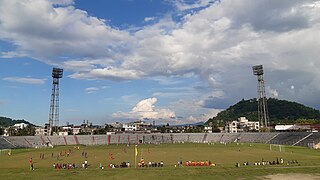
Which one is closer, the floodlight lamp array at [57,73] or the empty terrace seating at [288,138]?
the empty terrace seating at [288,138]

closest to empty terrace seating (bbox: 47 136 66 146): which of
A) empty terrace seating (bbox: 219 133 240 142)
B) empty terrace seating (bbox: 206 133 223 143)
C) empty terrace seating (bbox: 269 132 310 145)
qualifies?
empty terrace seating (bbox: 206 133 223 143)

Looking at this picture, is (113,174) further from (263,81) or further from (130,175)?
(263,81)

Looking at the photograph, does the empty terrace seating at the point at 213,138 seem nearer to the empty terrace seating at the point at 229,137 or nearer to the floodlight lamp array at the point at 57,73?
the empty terrace seating at the point at 229,137

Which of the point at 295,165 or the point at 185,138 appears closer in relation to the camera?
the point at 295,165

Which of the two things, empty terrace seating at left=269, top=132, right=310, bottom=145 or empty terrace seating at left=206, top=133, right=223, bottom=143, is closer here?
empty terrace seating at left=269, top=132, right=310, bottom=145

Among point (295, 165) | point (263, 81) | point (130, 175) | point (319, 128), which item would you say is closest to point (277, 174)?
point (295, 165)

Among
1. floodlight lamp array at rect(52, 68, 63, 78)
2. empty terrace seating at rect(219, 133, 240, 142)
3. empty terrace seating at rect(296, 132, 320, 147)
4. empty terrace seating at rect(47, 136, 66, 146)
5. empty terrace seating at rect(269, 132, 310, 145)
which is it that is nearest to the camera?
empty terrace seating at rect(296, 132, 320, 147)

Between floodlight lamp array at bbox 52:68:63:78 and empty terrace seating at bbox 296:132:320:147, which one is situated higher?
floodlight lamp array at bbox 52:68:63:78

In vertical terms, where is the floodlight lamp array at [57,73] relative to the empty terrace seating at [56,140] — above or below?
above

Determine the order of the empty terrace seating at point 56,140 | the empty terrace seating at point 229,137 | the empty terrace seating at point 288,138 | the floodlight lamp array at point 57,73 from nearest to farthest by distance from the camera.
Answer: the empty terrace seating at point 288,138
the empty terrace seating at point 56,140
the floodlight lamp array at point 57,73
the empty terrace seating at point 229,137

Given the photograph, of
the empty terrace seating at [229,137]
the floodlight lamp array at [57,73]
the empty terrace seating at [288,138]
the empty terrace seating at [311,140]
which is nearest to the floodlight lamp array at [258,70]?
the empty terrace seating at [229,137]

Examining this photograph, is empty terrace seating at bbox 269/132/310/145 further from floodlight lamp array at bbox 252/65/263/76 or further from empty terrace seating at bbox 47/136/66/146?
empty terrace seating at bbox 47/136/66/146

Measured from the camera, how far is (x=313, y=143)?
87312 millimetres

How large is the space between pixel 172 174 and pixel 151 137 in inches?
3858
